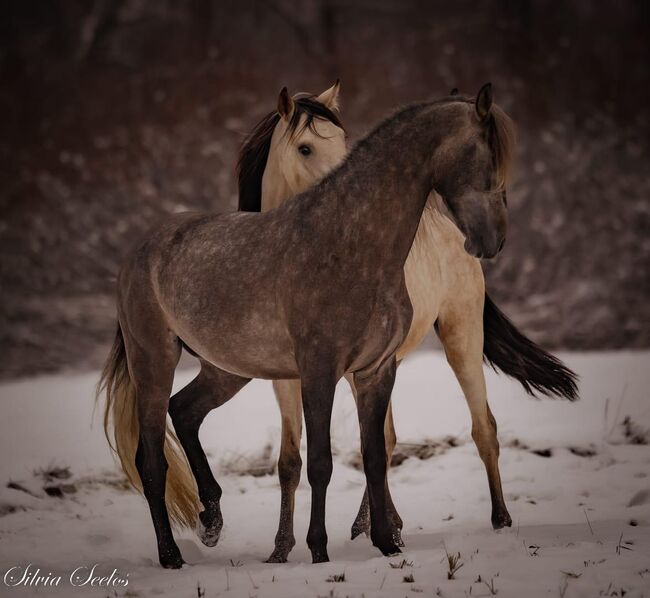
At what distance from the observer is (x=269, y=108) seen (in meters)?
11.4

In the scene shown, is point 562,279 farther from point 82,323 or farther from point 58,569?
point 58,569

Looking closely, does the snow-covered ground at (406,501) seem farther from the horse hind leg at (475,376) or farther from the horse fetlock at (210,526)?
the horse hind leg at (475,376)

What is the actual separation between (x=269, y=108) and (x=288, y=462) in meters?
7.49

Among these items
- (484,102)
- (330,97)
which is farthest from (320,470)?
(330,97)

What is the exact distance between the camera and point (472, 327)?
504 cm

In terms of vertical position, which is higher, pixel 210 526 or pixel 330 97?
pixel 330 97

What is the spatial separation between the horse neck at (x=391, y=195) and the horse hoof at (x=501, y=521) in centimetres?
158

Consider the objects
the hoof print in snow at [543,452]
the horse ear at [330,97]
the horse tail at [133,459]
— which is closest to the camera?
the horse tail at [133,459]

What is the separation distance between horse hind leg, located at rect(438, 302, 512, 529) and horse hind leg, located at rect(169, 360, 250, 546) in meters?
1.11

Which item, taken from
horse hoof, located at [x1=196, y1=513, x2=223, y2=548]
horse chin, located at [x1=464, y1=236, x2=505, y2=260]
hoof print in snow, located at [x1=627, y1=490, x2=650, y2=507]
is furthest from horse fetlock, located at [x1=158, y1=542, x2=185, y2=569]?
hoof print in snow, located at [x1=627, y1=490, x2=650, y2=507]

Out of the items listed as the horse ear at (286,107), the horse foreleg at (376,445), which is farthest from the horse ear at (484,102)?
the horse ear at (286,107)

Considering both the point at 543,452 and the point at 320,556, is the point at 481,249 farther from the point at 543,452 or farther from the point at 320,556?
the point at 543,452

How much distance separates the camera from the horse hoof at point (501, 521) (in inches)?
188

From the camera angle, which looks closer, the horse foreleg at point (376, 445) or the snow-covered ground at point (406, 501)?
the snow-covered ground at point (406, 501)
